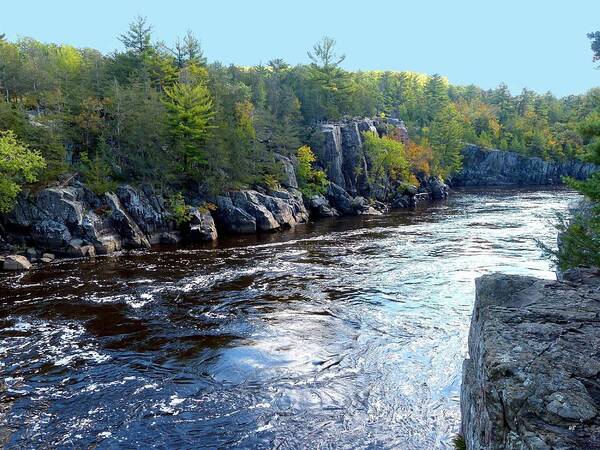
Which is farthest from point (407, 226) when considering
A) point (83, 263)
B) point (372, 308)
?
point (83, 263)

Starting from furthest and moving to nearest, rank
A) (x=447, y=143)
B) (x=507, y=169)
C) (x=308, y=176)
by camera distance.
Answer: (x=507, y=169)
(x=447, y=143)
(x=308, y=176)

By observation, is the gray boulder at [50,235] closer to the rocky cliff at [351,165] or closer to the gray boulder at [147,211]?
the gray boulder at [147,211]

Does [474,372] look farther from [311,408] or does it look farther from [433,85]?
[433,85]

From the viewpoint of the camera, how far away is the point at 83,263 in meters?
30.8

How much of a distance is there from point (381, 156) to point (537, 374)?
63.6 metres

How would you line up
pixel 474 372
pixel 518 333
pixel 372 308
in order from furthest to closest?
pixel 372 308, pixel 474 372, pixel 518 333

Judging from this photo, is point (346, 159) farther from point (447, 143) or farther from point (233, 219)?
point (447, 143)

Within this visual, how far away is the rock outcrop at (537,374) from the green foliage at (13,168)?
3294 centimetres

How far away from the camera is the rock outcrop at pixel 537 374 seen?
17.8ft

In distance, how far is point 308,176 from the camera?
6062cm

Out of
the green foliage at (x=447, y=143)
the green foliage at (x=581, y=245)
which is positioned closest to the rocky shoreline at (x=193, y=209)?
the green foliage at (x=447, y=143)

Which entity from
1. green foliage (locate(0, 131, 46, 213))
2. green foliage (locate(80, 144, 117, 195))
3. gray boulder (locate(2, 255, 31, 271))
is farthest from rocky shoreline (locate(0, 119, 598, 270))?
green foliage (locate(0, 131, 46, 213))

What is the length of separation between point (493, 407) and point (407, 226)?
4221 centimetres

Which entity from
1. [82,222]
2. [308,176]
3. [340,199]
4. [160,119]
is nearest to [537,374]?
[82,222]
